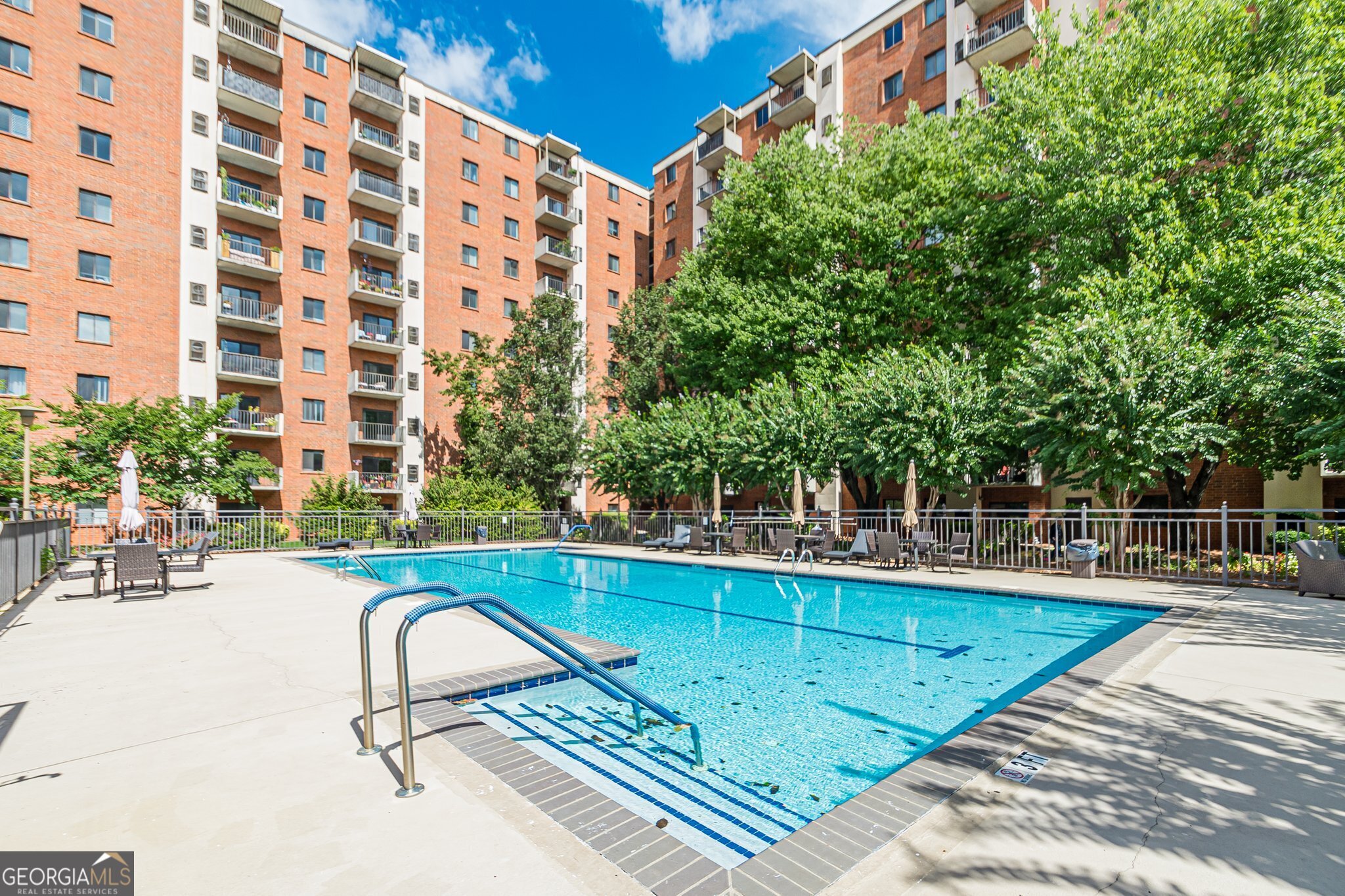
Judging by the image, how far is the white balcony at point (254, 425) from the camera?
2691 cm

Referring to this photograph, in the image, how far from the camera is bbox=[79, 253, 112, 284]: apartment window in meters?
24.7

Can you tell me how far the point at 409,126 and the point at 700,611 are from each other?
34077 millimetres

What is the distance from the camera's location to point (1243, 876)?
95.8 inches

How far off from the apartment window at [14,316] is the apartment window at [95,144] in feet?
22.4

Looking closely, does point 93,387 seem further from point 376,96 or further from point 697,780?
point 697,780

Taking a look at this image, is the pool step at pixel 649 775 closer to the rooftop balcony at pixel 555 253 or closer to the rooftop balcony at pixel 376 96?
the rooftop balcony at pixel 376 96

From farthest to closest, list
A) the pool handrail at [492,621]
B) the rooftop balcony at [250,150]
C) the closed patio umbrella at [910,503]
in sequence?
the rooftop balcony at [250,150] < the closed patio umbrella at [910,503] < the pool handrail at [492,621]

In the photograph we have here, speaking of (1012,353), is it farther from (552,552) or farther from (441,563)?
(441,563)

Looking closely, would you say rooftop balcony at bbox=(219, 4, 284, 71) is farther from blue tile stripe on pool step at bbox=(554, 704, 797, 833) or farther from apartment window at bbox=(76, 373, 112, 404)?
blue tile stripe on pool step at bbox=(554, 704, 797, 833)

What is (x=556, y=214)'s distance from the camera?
3850cm

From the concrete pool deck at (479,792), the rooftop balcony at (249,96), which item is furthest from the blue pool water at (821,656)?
the rooftop balcony at (249,96)

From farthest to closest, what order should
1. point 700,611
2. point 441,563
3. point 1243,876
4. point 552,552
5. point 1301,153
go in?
point 552,552 < point 441,563 < point 1301,153 < point 700,611 < point 1243,876

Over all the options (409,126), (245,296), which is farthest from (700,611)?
(409,126)

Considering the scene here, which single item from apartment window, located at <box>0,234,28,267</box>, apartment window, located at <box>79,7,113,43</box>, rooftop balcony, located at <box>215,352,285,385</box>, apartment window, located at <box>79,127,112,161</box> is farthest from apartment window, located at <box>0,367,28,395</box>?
apartment window, located at <box>79,7,113,43</box>
